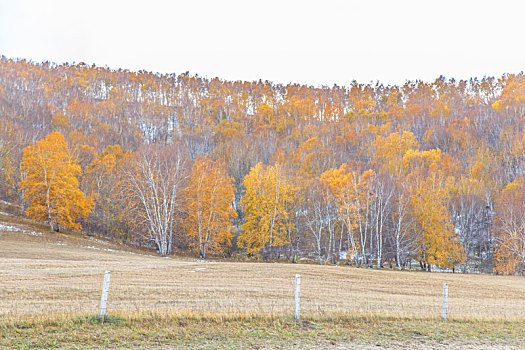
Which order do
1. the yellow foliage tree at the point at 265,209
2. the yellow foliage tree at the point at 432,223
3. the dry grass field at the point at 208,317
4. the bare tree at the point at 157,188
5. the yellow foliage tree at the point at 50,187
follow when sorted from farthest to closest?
the yellow foliage tree at the point at 265,209
the yellow foliage tree at the point at 432,223
the bare tree at the point at 157,188
the yellow foliage tree at the point at 50,187
the dry grass field at the point at 208,317

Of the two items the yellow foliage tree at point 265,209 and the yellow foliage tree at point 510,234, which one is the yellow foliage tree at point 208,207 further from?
the yellow foliage tree at point 510,234

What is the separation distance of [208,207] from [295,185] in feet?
44.6

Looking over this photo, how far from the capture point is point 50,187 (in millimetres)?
45500

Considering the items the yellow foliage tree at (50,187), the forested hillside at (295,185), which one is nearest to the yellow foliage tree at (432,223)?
the forested hillside at (295,185)

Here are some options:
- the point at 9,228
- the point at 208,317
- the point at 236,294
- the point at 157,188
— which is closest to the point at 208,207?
the point at 157,188

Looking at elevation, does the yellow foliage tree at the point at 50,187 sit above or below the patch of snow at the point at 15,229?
above

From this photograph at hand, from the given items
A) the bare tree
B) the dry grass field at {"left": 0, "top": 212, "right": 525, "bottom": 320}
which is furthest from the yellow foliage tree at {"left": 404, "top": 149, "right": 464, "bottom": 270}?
the bare tree

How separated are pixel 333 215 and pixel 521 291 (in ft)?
91.2

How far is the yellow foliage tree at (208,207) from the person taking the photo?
46656 millimetres

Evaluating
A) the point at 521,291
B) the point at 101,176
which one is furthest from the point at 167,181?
the point at 521,291

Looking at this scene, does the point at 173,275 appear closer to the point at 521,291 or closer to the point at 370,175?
the point at 521,291

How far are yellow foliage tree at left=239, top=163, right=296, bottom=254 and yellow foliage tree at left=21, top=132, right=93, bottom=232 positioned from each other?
20.2 metres

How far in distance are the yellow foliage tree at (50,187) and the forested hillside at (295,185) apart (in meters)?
0.16

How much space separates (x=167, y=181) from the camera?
46.6 metres
